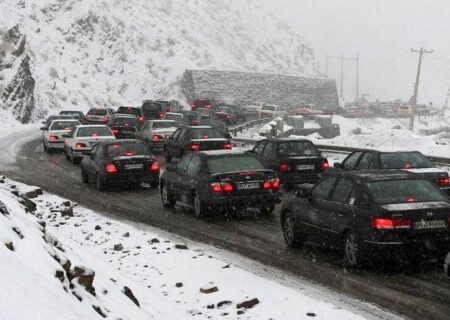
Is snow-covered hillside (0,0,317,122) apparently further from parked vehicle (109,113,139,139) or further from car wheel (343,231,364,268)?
car wheel (343,231,364,268)

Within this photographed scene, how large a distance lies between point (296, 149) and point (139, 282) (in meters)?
10.8

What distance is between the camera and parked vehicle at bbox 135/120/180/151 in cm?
3219

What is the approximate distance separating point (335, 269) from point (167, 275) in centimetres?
235

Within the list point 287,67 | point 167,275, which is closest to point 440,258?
point 167,275

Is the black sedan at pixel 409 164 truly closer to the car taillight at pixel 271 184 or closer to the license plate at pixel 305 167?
the car taillight at pixel 271 184

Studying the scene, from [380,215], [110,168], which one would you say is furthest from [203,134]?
[380,215]

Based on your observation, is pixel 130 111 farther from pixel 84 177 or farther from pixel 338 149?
pixel 84 177

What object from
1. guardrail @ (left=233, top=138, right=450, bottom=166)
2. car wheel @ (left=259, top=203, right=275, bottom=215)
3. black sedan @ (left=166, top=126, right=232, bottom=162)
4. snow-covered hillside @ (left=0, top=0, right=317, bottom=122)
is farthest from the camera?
snow-covered hillside @ (left=0, top=0, right=317, bottom=122)

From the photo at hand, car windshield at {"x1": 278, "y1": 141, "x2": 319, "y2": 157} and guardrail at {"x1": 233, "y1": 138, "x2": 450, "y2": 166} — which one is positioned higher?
car windshield at {"x1": 278, "y1": 141, "x2": 319, "y2": 157}

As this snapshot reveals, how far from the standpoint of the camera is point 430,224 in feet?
30.5

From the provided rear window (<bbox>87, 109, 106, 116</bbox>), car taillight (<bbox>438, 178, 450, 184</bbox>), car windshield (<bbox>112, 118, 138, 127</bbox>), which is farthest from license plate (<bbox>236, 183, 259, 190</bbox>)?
rear window (<bbox>87, 109, 106, 116</bbox>)

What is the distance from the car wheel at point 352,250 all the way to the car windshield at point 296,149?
30.2ft

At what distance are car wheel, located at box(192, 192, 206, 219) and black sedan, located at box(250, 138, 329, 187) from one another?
452 centimetres

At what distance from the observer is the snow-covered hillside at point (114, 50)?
68750 millimetres
